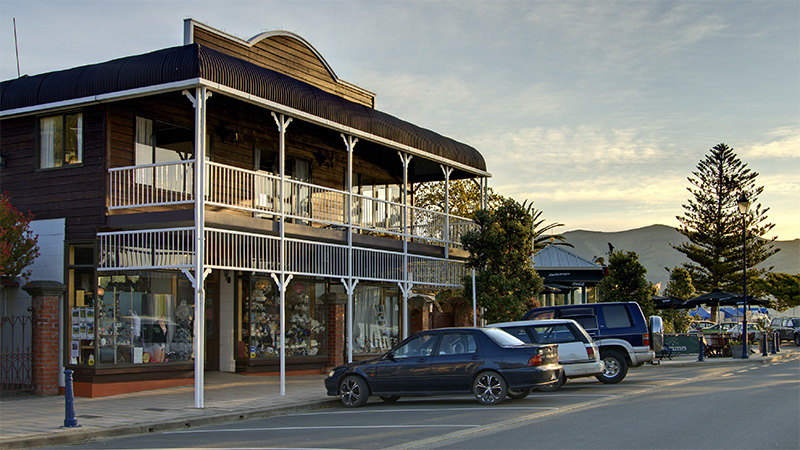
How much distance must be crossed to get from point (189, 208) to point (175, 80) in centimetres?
317

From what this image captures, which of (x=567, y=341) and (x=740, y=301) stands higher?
(x=740, y=301)

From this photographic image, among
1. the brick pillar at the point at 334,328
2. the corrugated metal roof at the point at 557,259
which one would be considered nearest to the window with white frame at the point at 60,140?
the brick pillar at the point at 334,328

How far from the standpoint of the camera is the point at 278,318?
862 inches

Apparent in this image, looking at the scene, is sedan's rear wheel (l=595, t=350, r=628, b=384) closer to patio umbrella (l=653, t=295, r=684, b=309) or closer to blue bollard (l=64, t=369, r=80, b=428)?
blue bollard (l=64, t=369, r=80, b=428)

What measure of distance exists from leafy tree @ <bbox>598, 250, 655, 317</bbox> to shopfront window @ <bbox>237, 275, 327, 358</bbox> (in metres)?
10.7

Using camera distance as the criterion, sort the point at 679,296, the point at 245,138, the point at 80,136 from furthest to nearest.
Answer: the point at 679,296
the point at 245,138
the point at 80,136

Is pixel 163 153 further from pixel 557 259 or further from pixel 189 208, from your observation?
pixel 557 259

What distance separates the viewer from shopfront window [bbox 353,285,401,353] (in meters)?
24.9

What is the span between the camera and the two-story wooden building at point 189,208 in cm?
1686

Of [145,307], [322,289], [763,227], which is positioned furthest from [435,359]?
[763,227]

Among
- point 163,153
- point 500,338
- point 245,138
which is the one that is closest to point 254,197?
point 163,153

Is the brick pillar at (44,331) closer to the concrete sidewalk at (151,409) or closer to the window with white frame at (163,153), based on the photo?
the concrete sidewalk at (151,409)

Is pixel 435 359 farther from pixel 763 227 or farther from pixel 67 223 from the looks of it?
pixel 763 227

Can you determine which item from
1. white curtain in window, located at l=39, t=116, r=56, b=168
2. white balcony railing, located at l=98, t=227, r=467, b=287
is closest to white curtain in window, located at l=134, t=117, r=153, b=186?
white balcony railing, located at l=98, t=227, r=467, b=287
